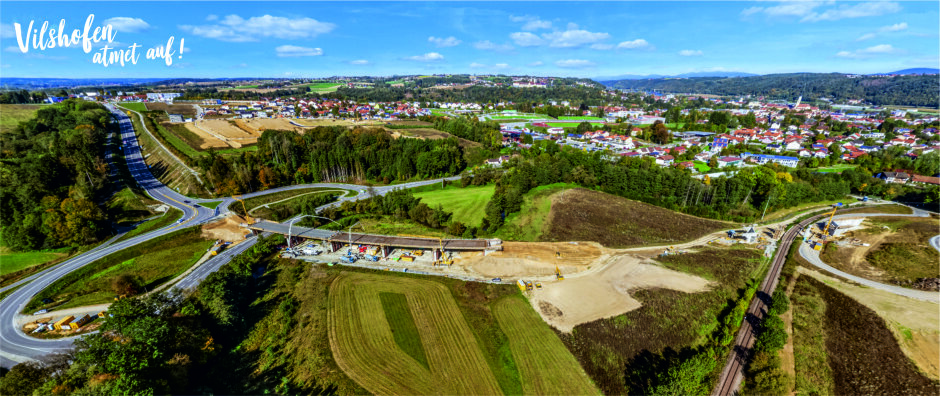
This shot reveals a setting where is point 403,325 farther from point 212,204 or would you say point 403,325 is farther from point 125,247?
point 212,204

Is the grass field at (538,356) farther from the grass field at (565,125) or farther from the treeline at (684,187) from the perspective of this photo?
the grass field at (565,125)

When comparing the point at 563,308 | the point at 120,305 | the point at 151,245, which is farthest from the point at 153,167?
the point at 563,308

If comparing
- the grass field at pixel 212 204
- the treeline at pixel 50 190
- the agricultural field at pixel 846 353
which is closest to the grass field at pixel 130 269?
the treeline at pixel 50 190

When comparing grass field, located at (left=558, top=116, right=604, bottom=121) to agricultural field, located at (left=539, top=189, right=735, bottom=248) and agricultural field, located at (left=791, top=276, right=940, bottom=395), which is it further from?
agricultural field, located at (left=791, top=276, right=940, bottom=395)

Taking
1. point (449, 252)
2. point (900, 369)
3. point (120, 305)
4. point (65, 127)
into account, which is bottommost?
point (900, 369)

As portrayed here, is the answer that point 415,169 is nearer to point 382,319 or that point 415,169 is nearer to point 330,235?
point 330,235

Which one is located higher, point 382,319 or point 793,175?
point 793,175

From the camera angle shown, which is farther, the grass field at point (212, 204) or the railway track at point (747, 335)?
the grass field at point (212, 204)
